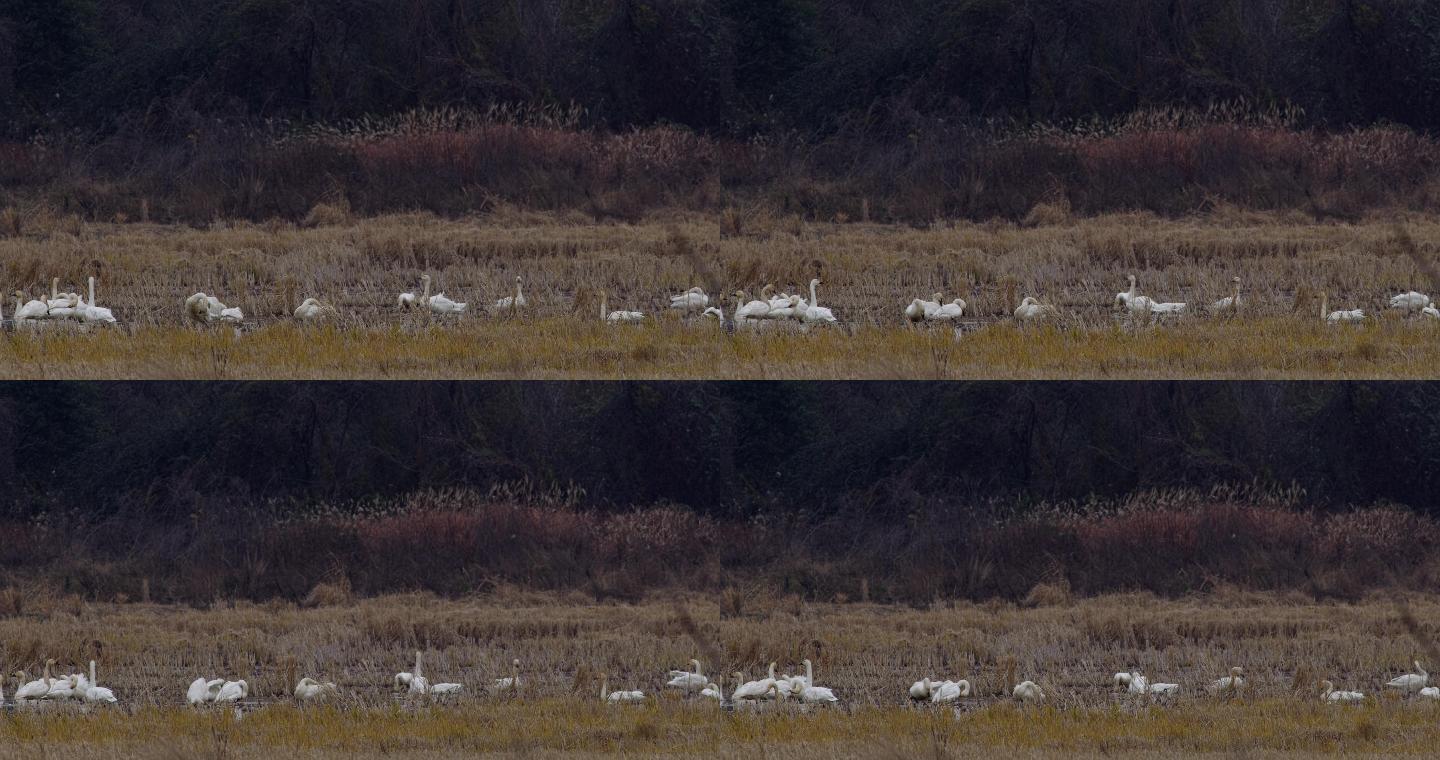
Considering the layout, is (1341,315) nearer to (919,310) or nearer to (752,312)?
(919,310)

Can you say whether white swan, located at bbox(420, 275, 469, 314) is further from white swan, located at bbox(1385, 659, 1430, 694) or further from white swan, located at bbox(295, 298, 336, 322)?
white swan, located at bbox(1385, 659, 1430, 694)

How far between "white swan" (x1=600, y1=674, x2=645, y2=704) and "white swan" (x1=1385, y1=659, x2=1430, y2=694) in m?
8.48

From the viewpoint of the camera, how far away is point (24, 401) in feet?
89.2

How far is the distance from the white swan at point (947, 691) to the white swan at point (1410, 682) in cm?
498

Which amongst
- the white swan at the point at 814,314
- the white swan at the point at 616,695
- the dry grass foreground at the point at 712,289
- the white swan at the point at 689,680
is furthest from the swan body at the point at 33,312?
the white swan at the point at 814,314

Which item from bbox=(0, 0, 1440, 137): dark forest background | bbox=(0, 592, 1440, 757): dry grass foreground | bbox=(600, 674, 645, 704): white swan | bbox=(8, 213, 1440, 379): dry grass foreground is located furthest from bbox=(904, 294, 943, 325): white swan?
bbox=(600, 674, 645, 704): white swan

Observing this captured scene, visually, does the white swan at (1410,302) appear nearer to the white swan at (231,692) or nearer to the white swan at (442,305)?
the white swan at (442,305)

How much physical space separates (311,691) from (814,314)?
638cm

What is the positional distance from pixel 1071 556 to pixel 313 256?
32.2 ft

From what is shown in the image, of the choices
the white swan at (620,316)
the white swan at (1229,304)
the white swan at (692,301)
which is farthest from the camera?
the white swan at (1229,304)

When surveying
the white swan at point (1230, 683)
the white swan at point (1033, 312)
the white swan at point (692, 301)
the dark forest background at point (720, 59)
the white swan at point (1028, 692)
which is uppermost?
the dark forest background at point (720, 59)

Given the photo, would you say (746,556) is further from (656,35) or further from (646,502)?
(656,35)

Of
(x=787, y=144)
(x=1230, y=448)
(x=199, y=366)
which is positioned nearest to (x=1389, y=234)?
(x=1230, y=448)

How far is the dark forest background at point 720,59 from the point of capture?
77.6 feet
